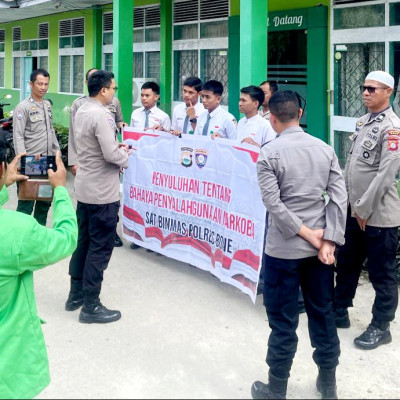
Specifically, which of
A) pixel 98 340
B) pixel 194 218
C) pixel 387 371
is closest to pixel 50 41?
pixel 194 218

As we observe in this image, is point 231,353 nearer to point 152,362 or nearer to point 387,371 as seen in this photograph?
point 152,362

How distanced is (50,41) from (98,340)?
521 inches

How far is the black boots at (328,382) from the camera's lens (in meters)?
3.27

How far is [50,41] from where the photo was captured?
52.1 feet

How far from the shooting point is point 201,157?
17.3 ft

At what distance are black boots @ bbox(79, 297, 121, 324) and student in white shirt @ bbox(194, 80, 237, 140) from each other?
6.94 ft

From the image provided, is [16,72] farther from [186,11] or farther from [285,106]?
[285,106]

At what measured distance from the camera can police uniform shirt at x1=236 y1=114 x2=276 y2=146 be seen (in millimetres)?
5156

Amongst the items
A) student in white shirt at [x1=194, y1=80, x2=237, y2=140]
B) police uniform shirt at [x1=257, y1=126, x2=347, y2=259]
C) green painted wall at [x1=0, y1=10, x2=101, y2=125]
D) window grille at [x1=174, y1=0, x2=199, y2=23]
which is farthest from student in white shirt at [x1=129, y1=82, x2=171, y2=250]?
green painted wall at [x1=0, y1=10, x2=101, y2=125]

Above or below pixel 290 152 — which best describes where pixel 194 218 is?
below

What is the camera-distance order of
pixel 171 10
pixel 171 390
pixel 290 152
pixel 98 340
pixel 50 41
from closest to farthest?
pixel 290 152 < pixel 171 390 < pixel 98 340 < pixel 171 10 < pixel 50 41

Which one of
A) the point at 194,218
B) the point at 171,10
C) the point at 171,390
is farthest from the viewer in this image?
the point at 171,10

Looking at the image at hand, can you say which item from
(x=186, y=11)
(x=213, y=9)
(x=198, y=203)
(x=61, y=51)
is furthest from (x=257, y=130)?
(x=61, y=51)

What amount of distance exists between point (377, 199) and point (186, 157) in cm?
202
